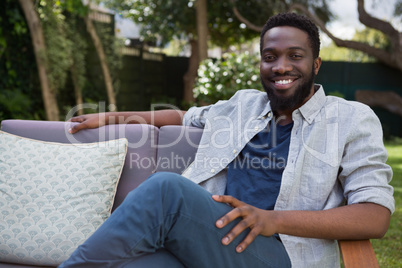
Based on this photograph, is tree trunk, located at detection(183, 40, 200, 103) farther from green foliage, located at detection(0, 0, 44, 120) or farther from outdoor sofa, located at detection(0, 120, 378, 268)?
outdoor sofa, located at detection(0, 120, 378, 268)

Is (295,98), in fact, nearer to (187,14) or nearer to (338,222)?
(338,222)

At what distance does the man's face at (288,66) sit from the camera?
6.77 ft

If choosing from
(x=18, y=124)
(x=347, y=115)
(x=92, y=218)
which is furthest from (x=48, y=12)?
(x=347, y=115)

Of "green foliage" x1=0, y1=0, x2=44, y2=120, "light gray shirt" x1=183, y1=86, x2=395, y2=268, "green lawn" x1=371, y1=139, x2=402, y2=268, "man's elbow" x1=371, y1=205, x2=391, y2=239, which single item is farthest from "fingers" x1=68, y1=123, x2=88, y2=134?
"green foliage" x1=0, y1=0, x2=44, y2=120

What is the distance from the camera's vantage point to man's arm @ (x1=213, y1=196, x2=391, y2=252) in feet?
5.48

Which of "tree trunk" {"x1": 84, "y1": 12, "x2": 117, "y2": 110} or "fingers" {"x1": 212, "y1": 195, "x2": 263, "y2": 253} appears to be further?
"tree trunk" {"x1": 84, "y1": 12, "x2": 117, "y2": 110}

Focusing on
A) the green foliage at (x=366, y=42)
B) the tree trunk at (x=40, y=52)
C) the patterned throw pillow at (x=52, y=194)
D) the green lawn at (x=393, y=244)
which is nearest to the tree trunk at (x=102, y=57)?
the tree trunk at (x=40, y=52)

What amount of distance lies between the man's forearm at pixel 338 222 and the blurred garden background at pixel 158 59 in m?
1.49

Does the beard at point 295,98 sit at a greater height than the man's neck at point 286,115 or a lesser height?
greater

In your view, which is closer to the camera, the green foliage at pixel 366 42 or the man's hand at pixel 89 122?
the man's hand at pixel 89 122

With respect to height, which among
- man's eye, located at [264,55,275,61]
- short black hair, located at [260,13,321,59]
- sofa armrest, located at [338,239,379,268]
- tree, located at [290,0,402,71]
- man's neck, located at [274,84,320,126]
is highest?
tree, located at [290,0,402,71]

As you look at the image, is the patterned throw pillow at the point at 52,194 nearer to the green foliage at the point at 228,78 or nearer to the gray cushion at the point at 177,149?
the gray cushion at the point at 177,149

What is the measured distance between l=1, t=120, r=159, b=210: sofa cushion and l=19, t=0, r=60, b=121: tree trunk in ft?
13.0

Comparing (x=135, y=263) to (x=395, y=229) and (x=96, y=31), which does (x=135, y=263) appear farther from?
(x=96, y=31)
